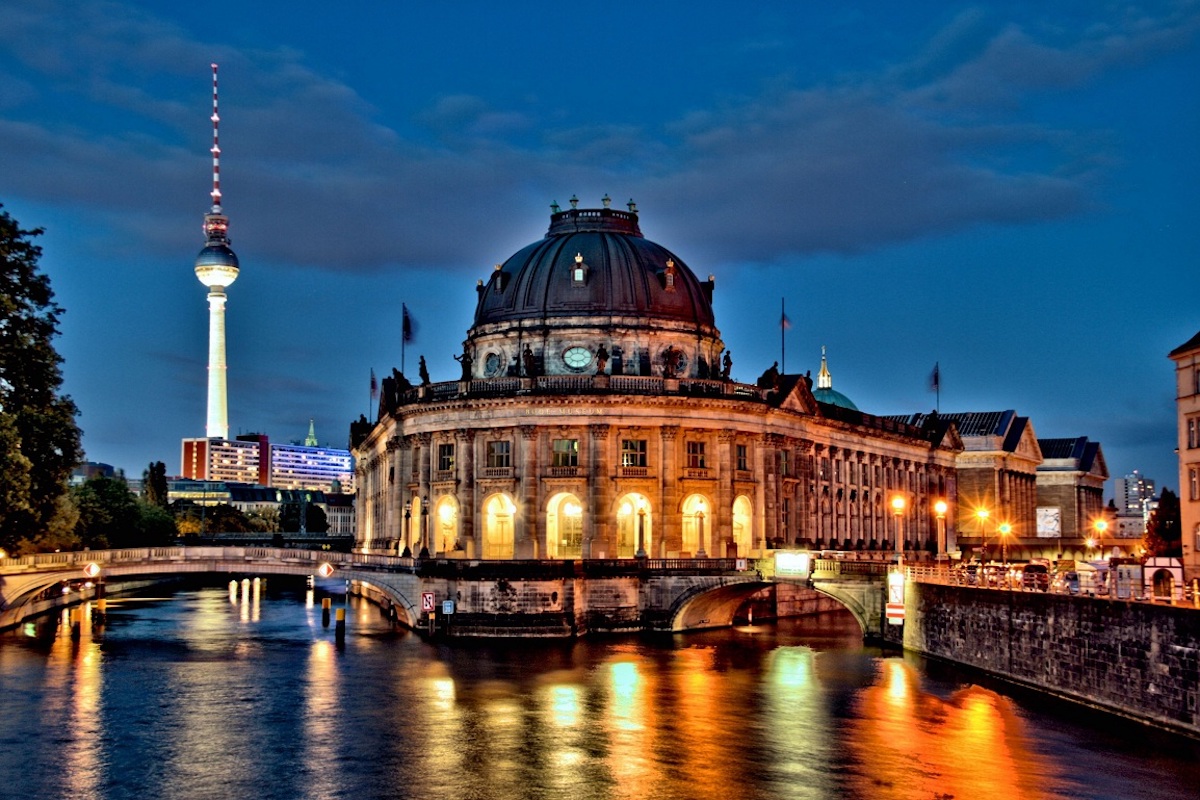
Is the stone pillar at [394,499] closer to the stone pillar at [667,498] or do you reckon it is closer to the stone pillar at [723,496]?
the stone pillar at [667,498]

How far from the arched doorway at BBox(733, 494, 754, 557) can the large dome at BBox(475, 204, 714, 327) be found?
16430 mm

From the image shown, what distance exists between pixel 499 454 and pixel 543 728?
156 ft

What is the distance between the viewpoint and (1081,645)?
58.8m

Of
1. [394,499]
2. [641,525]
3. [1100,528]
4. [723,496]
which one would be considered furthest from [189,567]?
[1100,528]

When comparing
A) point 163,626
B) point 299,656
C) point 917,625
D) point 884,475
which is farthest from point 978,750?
point 884,475

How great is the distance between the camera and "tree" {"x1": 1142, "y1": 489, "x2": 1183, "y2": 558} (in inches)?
4385

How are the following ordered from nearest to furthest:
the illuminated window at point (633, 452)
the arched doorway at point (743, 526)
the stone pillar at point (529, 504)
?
the stone pillar at point (529, 504), the illuminated window at point (633, 452), the arched doorway at point (743, 526)

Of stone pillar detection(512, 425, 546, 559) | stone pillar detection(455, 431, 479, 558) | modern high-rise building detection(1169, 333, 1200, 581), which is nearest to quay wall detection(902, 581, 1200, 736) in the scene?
modern high-rise building detection(1169, 333, 1200, 581)

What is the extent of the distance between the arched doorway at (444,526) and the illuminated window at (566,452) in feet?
31.9

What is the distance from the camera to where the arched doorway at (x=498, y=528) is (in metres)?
105

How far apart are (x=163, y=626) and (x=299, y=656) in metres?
25.1

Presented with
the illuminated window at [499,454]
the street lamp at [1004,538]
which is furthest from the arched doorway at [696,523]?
the street lamp at [1004,538]

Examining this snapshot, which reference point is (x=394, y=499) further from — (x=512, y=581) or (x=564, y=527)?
(x=512, y=581)

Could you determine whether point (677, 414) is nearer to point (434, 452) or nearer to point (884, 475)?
point (434, 452)
